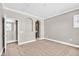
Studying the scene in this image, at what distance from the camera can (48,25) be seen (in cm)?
686

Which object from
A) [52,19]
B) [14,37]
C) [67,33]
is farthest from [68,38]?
[14,37]

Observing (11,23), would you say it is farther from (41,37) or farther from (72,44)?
(72,44)

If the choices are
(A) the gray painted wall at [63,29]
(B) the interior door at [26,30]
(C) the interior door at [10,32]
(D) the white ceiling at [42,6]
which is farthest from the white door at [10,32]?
(A) the gray painted wall at [63,29]

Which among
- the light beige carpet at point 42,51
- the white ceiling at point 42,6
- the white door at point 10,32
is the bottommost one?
the light beige carpet at point 42,51

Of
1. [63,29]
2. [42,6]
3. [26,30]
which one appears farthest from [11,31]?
[63,29]

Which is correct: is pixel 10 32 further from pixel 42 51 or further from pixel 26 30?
pixel 42 51

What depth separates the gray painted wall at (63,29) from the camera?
429 cm

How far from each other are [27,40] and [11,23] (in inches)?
68.9

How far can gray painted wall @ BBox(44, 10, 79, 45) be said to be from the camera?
4.29 m

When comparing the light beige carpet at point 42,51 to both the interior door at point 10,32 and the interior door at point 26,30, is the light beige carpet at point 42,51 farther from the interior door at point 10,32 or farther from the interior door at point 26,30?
the interior door at point 10,32

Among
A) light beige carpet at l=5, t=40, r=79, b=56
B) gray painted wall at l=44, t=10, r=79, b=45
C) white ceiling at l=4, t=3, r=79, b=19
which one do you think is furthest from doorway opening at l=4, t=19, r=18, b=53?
gray painted wall at l=44, t=10, r=79, b=45

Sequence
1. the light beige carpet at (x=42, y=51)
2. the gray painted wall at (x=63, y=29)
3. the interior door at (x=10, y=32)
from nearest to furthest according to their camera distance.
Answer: the light beige carpet at (x=42, y=51) → the gray painted wall at (x=63, y=29) → the interior door at (x=10, y=32)

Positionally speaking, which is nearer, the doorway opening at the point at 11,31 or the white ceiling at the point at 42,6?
the white ceiling at the point at 42,6

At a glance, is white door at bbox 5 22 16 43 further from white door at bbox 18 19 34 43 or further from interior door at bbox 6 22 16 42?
Answer: white door at bbox 18 19 34 43
